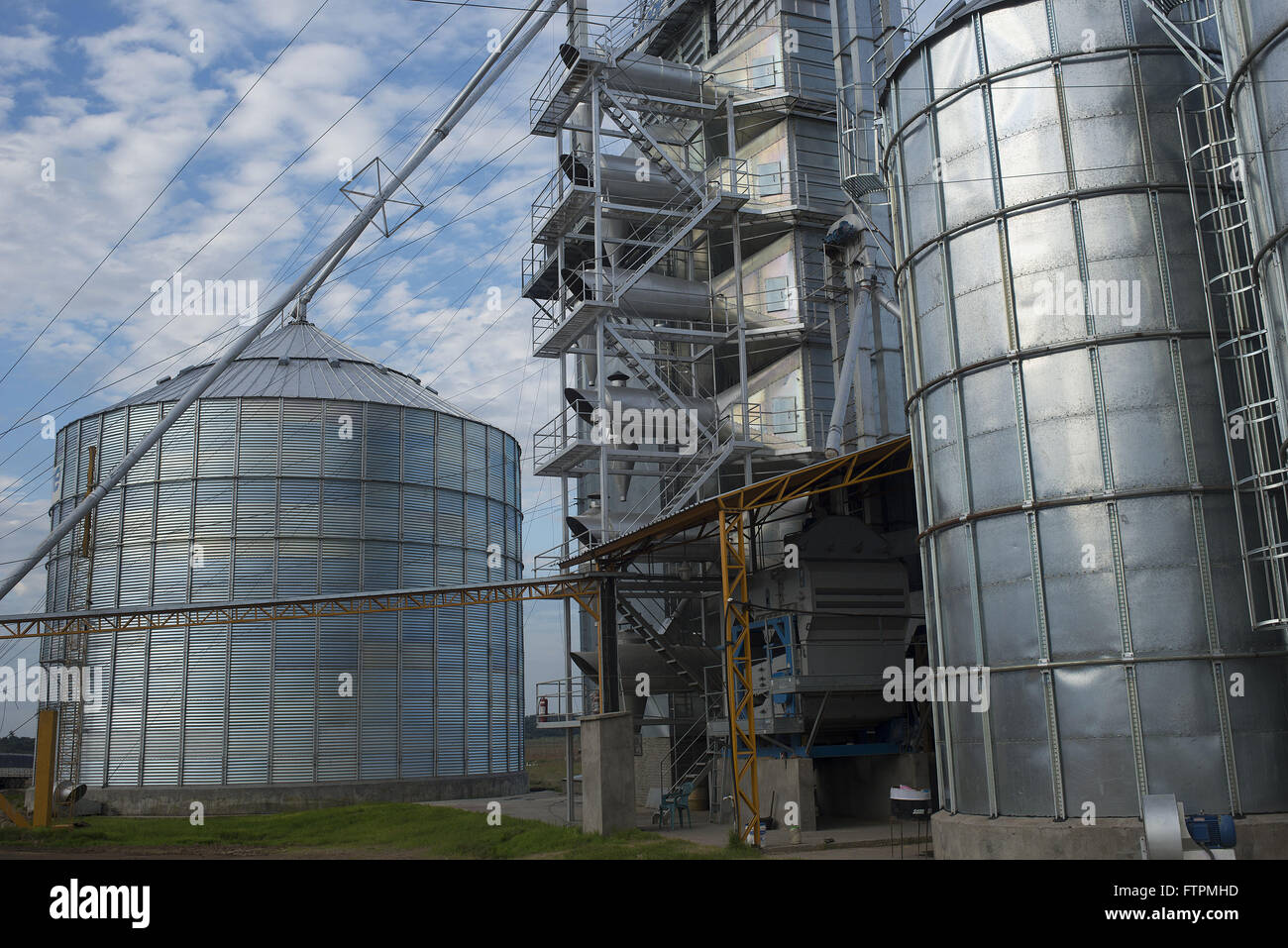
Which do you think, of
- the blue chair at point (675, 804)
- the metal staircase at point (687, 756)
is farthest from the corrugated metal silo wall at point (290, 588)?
the blue chair at point (675, 804)

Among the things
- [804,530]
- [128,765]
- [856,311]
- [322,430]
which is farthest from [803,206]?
[128,765]

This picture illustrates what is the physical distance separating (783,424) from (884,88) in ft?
44.1

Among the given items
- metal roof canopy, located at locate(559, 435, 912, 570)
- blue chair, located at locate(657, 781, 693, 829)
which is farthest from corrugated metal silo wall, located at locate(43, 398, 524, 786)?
metal roof canopy, located at locate(559, 435, 912, 570)

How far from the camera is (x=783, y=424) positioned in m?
33.0

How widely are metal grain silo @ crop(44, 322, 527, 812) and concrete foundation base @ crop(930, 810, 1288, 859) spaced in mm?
26888

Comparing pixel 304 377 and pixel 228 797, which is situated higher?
pixel 304 377

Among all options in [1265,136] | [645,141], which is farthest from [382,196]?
[1265,136]

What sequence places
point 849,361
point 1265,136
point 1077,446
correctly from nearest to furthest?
point 1265,136 < point 1077,446 < point 849,361

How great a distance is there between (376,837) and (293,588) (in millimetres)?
14765

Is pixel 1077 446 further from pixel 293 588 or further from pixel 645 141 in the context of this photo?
pixel 293 588

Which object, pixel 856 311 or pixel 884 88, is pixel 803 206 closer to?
pixel 856 311

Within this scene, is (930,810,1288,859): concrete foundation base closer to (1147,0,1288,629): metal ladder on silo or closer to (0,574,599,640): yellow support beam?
(1147,0,1288,629): metal ladder on silo

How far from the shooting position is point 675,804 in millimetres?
27969

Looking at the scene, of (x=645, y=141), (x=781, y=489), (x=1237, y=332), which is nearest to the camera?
(x=1237, y=332)
